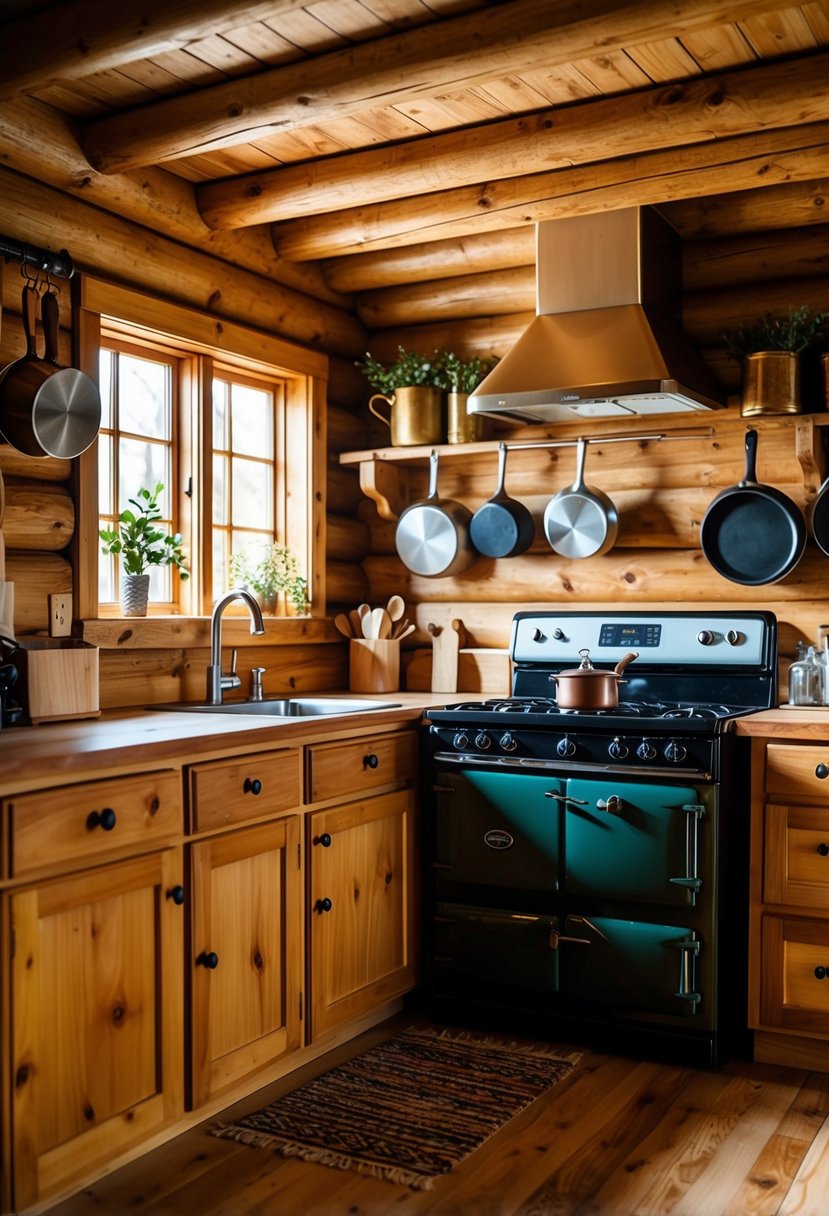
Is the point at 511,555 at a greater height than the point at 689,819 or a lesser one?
greater

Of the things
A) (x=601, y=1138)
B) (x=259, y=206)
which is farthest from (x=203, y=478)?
(x=601, y=1138)

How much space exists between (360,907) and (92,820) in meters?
1.11

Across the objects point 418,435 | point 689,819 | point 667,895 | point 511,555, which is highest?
point 418,435

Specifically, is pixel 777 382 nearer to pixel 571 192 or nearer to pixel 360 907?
pixel 571 192

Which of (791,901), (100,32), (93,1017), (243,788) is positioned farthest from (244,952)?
(100,32)

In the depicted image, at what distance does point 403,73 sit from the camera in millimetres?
2729

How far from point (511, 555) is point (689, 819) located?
4.28 ft

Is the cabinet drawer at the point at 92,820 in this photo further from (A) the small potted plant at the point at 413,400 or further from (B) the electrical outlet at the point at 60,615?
(A) the small potted plant at the point at 413,400

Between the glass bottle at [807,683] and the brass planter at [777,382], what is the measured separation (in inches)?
30.3

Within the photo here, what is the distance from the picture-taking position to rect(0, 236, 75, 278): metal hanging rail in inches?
117

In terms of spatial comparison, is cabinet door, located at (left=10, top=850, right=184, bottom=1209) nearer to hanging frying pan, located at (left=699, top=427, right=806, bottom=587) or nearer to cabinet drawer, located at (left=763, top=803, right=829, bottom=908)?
cabinet drawer, located at (left=763, top=803, right=829, bottom=908)

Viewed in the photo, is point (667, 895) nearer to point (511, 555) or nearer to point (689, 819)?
point (689, 819)

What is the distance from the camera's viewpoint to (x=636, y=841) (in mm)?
3143

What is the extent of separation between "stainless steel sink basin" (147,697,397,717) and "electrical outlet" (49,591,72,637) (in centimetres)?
37
